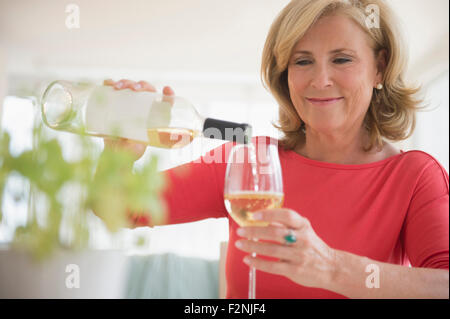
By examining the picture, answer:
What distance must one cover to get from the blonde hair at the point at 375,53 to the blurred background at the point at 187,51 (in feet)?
8.37

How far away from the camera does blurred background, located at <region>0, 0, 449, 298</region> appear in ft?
16.5

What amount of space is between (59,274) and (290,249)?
339mm

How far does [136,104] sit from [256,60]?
5.82 meters

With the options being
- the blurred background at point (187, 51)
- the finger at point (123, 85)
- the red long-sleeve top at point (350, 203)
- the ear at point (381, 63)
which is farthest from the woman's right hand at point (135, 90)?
the blurred background at point (187, 51)

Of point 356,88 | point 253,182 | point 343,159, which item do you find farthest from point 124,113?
point 343,159

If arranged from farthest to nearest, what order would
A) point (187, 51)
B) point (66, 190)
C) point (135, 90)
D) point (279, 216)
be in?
1. point (187, 51)
2. point (135, 90)
3. point (279, 216)
4. point (66, 190)

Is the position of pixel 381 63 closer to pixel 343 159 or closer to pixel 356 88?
pixel 356 88

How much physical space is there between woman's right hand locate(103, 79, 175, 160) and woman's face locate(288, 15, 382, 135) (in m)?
0.40

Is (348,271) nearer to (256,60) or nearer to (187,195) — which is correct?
(187,195)

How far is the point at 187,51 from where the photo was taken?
6.27 meters

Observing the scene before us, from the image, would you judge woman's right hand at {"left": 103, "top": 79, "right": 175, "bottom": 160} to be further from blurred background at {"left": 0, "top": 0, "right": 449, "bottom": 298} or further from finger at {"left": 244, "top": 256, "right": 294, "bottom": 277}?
blurred background at {"left": 0, "top": 0, "right": 449, "bottom": 298}

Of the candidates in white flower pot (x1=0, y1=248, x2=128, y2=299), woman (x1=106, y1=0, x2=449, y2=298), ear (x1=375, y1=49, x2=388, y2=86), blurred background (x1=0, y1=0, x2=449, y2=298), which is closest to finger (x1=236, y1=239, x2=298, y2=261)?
white flower pot (x1=0, y1=248, x2=128, y2=299)

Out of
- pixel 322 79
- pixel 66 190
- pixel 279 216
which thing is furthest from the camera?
pixel 322 79
